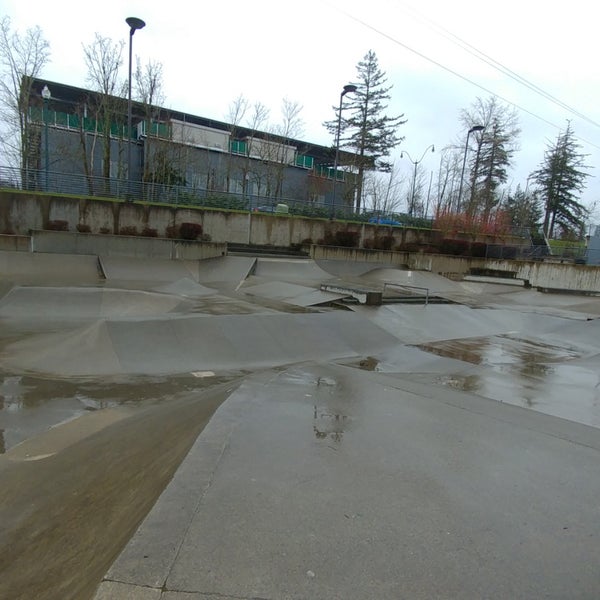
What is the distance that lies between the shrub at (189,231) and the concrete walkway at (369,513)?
18500 millimetres

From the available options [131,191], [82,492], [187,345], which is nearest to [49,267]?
[131,191]

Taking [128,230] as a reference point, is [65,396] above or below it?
below

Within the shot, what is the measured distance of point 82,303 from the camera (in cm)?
1310

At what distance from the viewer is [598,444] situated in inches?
190

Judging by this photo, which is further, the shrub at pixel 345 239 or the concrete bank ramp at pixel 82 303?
the shrub at pixel 345 239

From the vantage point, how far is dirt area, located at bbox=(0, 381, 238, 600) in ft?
8.75

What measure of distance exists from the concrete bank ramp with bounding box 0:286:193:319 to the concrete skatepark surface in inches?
71.5

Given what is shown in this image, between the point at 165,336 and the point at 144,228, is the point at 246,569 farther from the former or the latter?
the point at 144,228

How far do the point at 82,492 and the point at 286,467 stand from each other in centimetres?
184

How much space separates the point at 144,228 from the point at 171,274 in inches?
141

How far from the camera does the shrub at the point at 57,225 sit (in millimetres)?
19828

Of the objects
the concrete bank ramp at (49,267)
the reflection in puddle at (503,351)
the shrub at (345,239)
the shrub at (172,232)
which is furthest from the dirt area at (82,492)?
the shrub at (345,239)

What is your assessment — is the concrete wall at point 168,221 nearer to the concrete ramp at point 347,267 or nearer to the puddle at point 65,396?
the concrete ramp at point 347,267

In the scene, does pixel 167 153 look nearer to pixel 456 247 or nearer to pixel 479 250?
pixel 456 247
